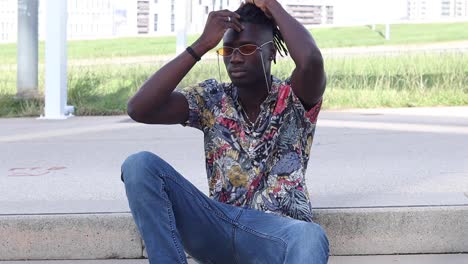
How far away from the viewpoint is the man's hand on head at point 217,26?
12.2 ft

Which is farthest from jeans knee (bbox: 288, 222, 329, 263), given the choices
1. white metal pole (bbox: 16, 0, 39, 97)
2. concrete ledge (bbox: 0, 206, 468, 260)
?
white metal pole (bbox: 16, 0, 39, 97)

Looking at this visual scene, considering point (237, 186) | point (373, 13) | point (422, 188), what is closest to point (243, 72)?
point (237, 186)

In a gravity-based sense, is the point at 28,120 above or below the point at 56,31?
below

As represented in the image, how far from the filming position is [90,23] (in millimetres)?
49938

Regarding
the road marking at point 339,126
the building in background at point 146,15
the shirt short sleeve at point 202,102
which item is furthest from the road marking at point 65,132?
the building in background at point 146,15

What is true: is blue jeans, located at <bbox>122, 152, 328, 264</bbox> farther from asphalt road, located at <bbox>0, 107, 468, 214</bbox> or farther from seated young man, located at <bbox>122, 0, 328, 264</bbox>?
asphalt road, located at <bbox>0, 107, 468, 214</bbox>

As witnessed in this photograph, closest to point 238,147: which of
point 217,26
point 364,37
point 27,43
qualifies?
point 217,26

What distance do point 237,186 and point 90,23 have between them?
155ft

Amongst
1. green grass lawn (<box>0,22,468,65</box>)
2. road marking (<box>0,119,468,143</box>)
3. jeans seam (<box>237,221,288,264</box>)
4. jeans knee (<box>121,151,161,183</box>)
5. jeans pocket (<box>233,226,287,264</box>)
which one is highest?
jeans knee (<box>121,151,161,183</box>)

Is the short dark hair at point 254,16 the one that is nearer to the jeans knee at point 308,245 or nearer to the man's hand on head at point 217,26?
the man's hand on head at point 217,26

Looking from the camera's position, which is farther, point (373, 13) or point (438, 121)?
point (373, 13)

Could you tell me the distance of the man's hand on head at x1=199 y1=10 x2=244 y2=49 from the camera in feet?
12.2

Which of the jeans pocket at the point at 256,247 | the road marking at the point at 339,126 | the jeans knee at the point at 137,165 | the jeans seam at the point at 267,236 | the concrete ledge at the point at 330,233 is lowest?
the road marking at the point at 339,126

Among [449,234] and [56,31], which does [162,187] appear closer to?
[449,234]
